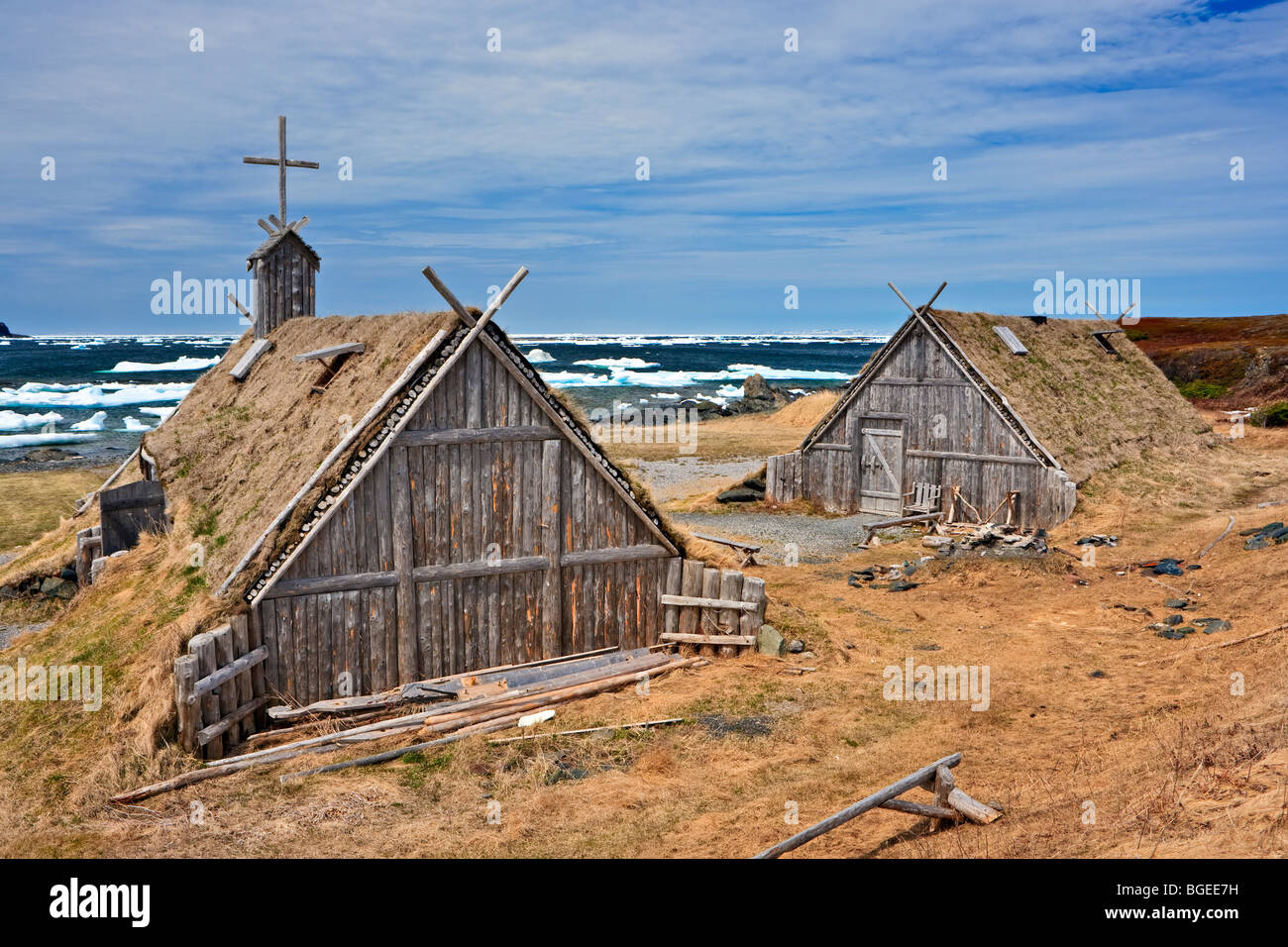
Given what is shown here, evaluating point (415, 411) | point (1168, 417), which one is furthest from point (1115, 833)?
point (1168, 417)

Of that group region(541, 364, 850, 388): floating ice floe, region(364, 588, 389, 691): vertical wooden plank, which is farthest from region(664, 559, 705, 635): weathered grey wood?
region(541, 364, 850, 388): floating ice floe

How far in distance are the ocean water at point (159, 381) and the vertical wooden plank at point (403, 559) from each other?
1353 centimetres

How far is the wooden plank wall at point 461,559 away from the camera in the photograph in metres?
12.8

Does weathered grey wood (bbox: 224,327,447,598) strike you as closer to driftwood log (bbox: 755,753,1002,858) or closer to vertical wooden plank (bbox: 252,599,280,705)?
vertical wooden plank (bbox: 252,599,280,705)

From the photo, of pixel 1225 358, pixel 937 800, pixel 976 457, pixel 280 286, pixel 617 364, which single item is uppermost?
pixel 617 364

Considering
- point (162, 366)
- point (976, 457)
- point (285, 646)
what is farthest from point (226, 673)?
point (162, 366)

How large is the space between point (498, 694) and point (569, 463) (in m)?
3.61

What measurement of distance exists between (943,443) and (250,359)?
1905 cm

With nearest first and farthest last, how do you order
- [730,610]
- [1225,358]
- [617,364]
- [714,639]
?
[714,639] < [730,610] < [1225,358] < [617,364]

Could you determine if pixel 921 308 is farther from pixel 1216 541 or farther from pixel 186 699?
pixel 186 699

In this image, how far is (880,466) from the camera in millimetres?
29172

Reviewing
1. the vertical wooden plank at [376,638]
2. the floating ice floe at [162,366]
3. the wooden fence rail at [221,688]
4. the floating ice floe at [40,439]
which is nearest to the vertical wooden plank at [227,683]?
the wooden fence rail at [221,688]

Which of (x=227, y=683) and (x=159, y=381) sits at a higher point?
(x=159, y=381)

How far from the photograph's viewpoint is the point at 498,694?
43.1 ft
